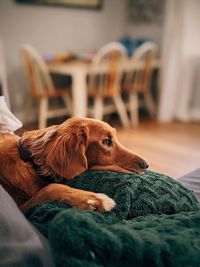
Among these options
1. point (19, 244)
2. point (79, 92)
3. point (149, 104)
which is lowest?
A: point (149, 104)

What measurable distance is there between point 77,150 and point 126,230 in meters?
0.39

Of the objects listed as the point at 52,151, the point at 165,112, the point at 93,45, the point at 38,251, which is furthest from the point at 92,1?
the point at 38,251

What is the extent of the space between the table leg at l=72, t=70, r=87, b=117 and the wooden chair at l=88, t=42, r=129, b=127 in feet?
0.50

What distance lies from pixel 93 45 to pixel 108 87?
151cm

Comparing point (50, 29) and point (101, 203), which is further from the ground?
point (50, 29)

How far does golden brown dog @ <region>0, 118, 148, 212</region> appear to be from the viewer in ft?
2.85

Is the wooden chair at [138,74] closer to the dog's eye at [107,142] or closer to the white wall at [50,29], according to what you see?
the white wall at [50,29]

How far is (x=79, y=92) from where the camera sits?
3.60 m

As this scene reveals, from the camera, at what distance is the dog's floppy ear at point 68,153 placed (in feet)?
2.89

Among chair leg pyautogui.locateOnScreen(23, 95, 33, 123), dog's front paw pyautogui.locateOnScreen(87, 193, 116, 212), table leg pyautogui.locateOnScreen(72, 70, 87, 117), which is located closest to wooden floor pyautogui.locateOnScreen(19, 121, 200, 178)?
chair leg pyautogui.locateOnScreen(23, 95, 33, 123)

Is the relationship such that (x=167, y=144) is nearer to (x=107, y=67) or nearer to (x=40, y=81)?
(x=107, y=67)

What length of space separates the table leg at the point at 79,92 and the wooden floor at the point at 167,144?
0.57 metres

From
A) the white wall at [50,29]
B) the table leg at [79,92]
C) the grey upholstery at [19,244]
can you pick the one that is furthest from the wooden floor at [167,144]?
the grey upholstery at [19,244]

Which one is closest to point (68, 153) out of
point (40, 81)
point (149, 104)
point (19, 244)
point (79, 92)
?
point (19, 244)
